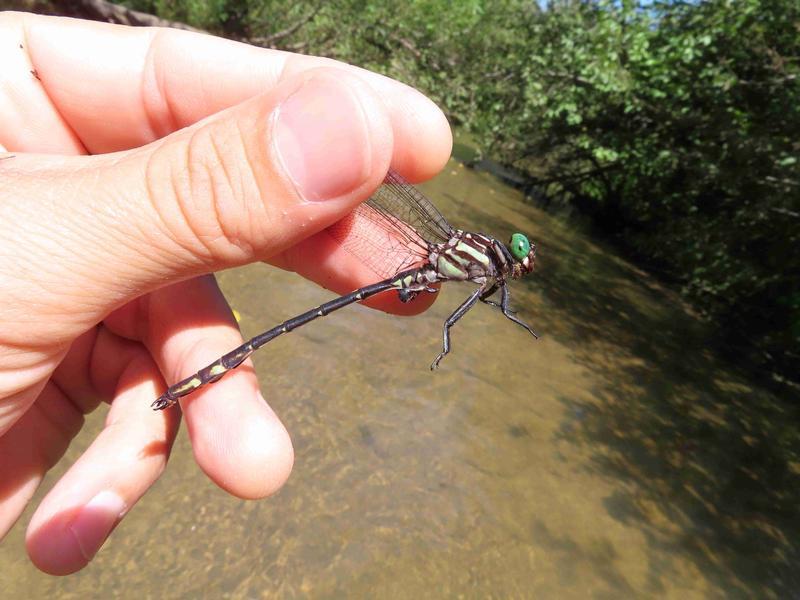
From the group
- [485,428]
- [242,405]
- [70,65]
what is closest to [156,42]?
[70,65]

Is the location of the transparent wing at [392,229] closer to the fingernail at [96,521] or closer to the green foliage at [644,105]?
the fingernail at [96,521]

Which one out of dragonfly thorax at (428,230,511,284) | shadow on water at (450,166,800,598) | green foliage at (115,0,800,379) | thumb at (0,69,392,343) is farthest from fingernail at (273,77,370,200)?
green foliage at (115,0,800,379)

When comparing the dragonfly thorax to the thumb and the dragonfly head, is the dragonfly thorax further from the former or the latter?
the thumb

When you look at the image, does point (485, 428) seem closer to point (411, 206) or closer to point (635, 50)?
point (411, 206)

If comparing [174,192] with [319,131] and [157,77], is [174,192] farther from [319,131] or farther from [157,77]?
[157,77]

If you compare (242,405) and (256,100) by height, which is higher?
(256,100)

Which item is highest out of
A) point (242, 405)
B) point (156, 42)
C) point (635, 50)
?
point (635, 50)

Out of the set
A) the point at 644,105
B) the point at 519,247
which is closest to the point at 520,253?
the point at 519,247
